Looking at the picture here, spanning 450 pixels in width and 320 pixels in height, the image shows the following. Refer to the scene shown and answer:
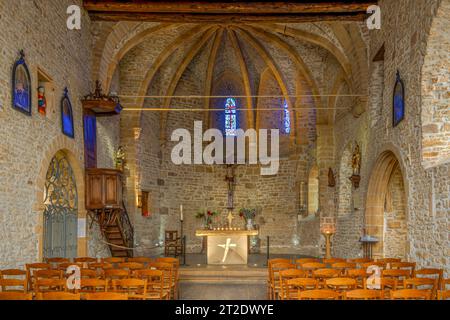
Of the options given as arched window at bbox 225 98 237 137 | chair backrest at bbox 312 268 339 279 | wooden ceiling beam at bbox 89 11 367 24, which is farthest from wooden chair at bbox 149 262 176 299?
arched window at bbox 225 98 237 137

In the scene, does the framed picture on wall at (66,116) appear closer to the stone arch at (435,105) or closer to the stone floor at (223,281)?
the stone floor at (223,281)

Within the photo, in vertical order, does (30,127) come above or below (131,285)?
above

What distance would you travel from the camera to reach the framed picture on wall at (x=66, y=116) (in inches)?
463

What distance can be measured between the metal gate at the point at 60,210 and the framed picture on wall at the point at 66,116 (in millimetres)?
573

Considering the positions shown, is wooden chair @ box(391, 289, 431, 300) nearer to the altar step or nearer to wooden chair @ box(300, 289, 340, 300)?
wooden chair @ box(300, 289, 340, 300)

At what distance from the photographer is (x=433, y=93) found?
9602 mm

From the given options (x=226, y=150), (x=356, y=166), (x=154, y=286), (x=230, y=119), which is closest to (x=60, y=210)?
(x=154, y=286)

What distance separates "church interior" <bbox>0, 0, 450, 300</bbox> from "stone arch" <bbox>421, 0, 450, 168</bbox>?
0.03m

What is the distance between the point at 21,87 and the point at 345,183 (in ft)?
35.6

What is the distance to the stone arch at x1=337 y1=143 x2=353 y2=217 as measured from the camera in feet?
53.7

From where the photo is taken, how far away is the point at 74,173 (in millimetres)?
12875

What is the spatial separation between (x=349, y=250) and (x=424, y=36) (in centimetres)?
772

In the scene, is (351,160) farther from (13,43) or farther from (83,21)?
(13,43)

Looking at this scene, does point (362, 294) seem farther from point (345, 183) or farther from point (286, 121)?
point (286, 121)
